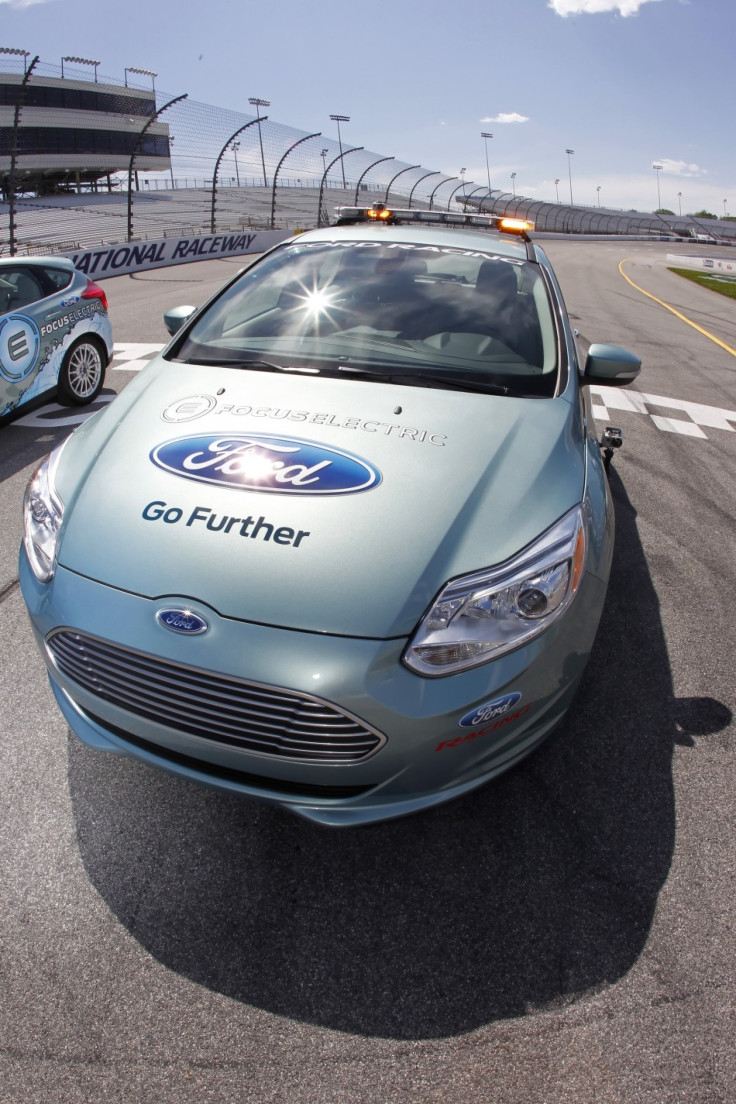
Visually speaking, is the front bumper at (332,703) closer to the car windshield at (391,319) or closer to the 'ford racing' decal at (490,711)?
the 'ford racing' decal at (490,711)

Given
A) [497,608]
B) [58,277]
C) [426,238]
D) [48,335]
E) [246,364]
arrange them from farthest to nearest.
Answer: [58,277] → [48,335] → [426,238] → [246,364] → [497,608]

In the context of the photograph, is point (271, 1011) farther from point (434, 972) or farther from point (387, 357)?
point (387, 357)

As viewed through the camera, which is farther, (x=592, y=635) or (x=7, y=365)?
(x=7, y=365)

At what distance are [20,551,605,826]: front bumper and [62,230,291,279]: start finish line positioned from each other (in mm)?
14607

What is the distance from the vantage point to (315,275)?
3.48m

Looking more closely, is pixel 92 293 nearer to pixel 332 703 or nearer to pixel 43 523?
pixel 43 523

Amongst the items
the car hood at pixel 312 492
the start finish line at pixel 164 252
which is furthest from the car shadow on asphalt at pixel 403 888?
the start finish line at pixel 164 252

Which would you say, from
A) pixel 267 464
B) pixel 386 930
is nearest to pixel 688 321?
pixel 267 464

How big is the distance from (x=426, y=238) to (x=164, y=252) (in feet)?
66.7

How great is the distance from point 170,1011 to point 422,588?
45.7 inches

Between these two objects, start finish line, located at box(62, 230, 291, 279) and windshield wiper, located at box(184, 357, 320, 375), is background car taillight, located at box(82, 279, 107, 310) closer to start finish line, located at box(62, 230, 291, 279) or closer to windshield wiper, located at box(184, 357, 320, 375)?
windshield wiper, located at box(184, 357, 320, 375)

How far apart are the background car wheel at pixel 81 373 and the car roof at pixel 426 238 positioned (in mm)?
3083

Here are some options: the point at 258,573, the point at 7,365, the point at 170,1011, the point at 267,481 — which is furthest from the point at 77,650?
the point at 7,365

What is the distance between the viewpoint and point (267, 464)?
2.19 m
